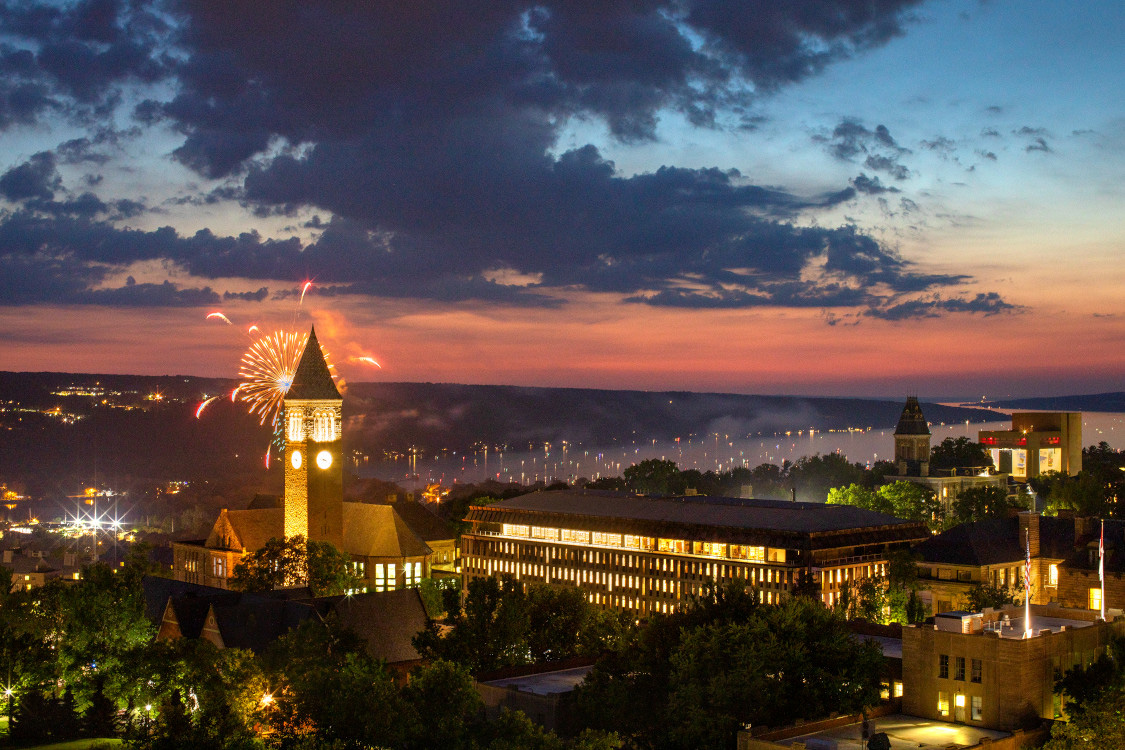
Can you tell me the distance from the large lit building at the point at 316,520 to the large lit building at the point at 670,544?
1279cm

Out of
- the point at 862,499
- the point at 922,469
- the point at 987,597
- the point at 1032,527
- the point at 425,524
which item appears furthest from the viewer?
the point at 922,469

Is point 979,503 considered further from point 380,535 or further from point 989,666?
point 989,666

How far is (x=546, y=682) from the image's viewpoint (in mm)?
69500

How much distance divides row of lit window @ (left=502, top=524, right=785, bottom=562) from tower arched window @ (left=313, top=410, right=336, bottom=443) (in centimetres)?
3184

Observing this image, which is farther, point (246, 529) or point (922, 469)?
point (922, 469)

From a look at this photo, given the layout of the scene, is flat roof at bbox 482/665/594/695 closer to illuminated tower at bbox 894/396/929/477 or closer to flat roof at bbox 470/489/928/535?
flat roof at bbox 470/489/928/535

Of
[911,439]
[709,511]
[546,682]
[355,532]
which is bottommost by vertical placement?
[546,682]

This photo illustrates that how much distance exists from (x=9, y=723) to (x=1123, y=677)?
62.4 m

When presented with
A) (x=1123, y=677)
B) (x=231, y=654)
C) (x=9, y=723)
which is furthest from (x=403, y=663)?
(x=1123, y=677)

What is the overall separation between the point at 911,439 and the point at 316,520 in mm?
114772

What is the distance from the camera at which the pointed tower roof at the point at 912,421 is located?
19512 cm

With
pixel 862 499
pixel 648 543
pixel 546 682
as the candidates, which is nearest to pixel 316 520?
pixel 648 543

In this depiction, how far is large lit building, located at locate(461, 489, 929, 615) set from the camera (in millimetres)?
115500

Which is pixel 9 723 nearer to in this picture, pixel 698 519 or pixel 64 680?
pixel 64 680
